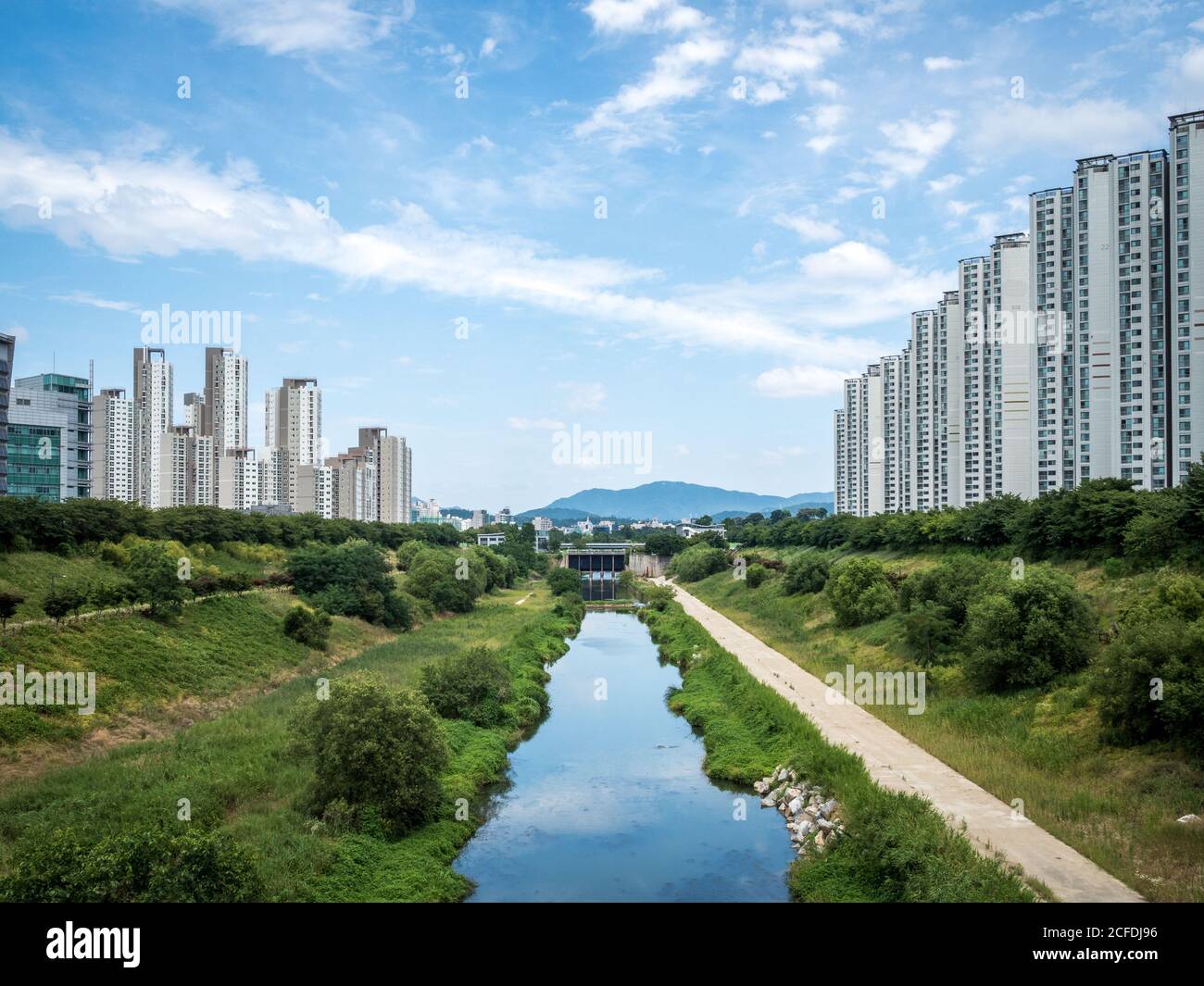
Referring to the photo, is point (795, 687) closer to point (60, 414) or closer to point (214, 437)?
point (60, 414)

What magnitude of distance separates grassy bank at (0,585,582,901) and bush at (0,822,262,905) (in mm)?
1025

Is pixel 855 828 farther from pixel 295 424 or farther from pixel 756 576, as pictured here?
pixel 295 424

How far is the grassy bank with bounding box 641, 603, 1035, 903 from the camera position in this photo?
1248cm

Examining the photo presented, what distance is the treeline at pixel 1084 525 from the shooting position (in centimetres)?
2464

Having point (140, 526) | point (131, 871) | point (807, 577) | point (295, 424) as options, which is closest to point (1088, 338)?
point (807, 577)

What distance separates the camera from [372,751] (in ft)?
56.0

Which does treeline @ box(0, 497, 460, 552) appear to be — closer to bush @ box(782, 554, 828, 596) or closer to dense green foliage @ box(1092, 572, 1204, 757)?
bush @ box(782, 554, 828, 596)

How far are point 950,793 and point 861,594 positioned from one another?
22.1 m

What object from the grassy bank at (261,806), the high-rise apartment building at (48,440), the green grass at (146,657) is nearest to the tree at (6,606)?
the green grass at (146,657)

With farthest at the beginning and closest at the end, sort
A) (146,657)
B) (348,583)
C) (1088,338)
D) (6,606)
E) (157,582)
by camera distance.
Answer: (1088,338) < (348,583) < (157,582) < (146,657) < (6,606)

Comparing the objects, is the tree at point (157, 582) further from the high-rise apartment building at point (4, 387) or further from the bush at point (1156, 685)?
the high-rise apartment building at point (4, 387)

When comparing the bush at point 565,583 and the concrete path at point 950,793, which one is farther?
the bush at point 565,583

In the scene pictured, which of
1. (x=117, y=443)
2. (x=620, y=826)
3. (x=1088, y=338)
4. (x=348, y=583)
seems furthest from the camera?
(x=117, y=443)

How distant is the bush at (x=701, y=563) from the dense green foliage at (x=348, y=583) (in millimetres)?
45972
